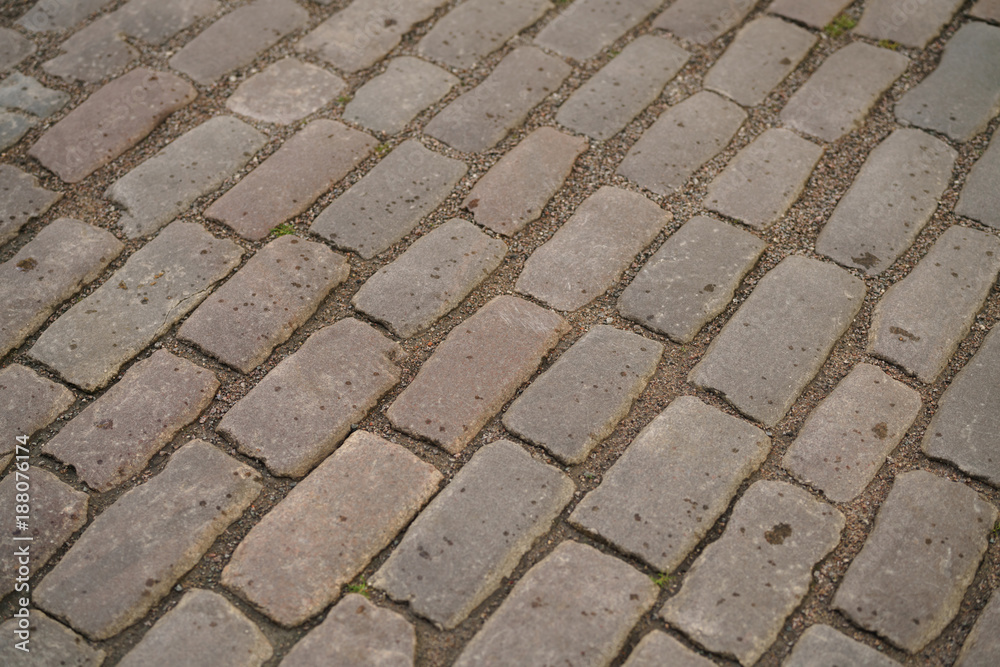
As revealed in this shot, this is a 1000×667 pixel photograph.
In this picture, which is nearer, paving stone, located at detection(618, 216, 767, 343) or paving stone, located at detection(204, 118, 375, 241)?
paving stone, located at detection(618, 216, 767, 343)

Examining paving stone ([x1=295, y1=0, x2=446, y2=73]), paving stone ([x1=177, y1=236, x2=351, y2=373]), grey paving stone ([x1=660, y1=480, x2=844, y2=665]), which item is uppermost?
paving stone ([x1=295, y1=0, x2=446, y2=73])

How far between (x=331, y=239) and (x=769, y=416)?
1457mm

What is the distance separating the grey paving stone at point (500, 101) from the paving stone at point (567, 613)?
1553 mm

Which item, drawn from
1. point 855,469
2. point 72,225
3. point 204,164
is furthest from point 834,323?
point 72,225

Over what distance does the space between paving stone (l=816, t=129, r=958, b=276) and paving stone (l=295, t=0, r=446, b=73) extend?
1.82 m

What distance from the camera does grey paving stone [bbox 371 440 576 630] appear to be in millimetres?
2066

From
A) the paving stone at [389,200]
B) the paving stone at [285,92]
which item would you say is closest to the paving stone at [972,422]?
the paving stone at [389,200]

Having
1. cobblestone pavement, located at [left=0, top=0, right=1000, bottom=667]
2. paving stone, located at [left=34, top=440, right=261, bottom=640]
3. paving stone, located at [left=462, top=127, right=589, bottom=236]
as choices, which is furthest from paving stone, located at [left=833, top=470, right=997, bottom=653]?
paving stone, located at [left=34, top=440, right=261, bottom=640]

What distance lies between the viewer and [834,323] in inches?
101

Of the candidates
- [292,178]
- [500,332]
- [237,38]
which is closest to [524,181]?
[500,332]

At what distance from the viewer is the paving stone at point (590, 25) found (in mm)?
3367

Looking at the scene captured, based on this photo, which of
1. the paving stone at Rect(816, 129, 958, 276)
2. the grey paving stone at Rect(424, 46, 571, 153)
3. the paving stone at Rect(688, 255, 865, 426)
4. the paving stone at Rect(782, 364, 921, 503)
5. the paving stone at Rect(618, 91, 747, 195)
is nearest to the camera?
the paving stone at Rect(782, 364, 921, 503)

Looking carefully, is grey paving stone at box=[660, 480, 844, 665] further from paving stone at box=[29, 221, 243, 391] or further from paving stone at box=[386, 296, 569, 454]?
paving stone at box=[29, 221, 243, 391]

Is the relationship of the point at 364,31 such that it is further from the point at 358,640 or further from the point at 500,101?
the point at 358,640
